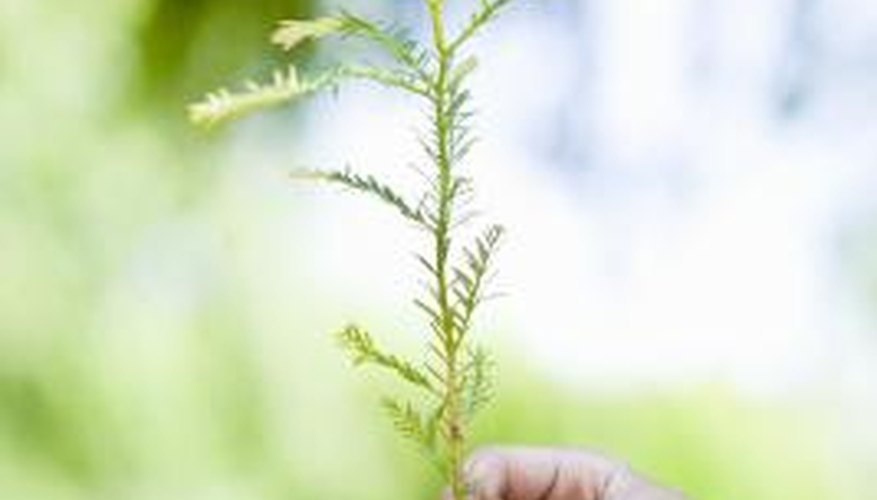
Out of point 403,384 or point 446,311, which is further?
point 403,384

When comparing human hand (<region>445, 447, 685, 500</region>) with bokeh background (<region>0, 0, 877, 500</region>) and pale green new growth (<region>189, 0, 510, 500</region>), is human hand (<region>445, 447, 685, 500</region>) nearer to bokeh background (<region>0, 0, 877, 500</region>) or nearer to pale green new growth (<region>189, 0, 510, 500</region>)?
bokeh background (<region>0, 0, 877, 500</region>)

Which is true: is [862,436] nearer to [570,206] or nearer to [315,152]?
[570,206]

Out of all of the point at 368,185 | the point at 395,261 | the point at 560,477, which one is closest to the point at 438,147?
the point at 368,185

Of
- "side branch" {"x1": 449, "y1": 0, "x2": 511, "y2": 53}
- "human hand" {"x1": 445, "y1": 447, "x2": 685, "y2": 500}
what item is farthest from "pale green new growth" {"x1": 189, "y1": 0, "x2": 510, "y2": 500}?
"human hand" {"x1": 445, "y1": 447, "x2": 685, "y2": 500}

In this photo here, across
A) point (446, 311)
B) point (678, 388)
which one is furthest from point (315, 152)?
point (446, 311)

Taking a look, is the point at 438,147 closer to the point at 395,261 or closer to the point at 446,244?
the point at 446,244

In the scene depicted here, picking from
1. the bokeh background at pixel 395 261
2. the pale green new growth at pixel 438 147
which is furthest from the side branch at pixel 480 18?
the bokeh background at pixel 395 261
